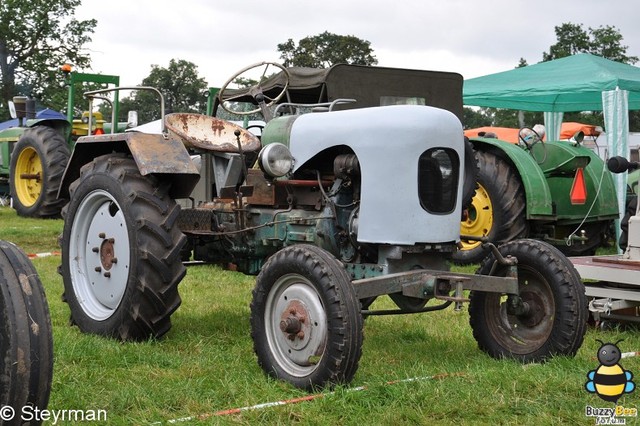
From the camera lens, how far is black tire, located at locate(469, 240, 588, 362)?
4469 mm

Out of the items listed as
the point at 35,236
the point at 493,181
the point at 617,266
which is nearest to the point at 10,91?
the point at 35,236

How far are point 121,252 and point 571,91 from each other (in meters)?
8.26

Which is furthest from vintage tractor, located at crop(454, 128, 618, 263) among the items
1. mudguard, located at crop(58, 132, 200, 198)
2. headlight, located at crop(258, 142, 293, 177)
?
headlight, located at crop(258, 142, 293, 177)

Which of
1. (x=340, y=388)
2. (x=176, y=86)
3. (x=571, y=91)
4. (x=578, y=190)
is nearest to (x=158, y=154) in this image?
(x=340, y=388)

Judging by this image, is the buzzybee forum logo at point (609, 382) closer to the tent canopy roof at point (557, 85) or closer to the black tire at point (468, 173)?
the black tire at point (468, 173)

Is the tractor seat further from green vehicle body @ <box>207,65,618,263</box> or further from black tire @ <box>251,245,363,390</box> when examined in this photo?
black tire @ <box>251,245,363,390</box>

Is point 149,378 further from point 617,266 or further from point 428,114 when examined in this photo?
point 617,266

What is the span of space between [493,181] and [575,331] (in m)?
4.05

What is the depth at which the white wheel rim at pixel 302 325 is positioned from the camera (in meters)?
4.02

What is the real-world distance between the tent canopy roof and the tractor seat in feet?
21.9

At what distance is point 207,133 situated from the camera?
580cm

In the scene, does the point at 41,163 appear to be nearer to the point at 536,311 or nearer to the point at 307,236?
the point at 307,236

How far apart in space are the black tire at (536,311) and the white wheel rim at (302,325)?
1201mm

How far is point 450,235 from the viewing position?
4.43 m
